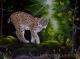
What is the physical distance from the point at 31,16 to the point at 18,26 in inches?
5.2

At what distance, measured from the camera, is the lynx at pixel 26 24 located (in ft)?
6.98

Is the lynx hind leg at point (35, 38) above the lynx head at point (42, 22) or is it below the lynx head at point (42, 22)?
below

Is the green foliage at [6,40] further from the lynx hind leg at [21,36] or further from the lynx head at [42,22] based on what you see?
the lynx head at [42,22]

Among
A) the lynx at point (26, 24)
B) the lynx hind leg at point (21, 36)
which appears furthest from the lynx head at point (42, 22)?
the lynx hind leg at point (21, 36)

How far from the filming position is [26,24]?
214 cm

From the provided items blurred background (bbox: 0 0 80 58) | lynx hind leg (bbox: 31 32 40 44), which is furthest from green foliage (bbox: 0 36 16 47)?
lynx hind leg (bbox: 31 32 40 44)

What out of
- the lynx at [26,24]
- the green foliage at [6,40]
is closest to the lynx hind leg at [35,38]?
the lynx at [26,24]

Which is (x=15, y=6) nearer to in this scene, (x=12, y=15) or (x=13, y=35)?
(x=12, y=15)

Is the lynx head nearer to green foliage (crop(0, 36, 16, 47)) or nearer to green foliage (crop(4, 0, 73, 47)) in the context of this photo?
green foliage (crop(4, 0, 73, 47))

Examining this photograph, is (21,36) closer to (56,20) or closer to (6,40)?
(6,40)

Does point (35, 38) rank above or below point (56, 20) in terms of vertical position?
below

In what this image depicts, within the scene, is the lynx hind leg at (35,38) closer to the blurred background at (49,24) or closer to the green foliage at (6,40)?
the blurred background at (49,24)

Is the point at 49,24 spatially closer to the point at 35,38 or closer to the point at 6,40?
the point at 35,38

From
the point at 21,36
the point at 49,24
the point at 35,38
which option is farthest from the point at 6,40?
the point at 49,24
